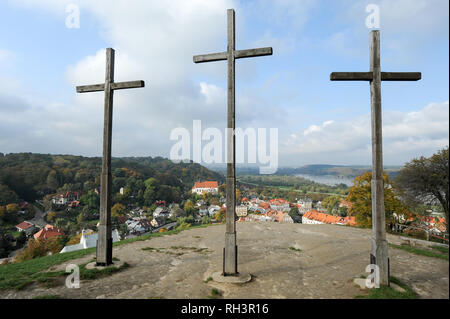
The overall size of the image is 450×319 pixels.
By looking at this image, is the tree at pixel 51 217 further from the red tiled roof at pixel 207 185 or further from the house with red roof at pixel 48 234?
the red tiled roof at pixel 207 185

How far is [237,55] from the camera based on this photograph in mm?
5047

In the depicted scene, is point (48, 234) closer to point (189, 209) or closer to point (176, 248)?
point (189, 209)

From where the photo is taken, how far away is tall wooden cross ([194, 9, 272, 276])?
4.71 m

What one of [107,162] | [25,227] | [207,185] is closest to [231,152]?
[107,162]

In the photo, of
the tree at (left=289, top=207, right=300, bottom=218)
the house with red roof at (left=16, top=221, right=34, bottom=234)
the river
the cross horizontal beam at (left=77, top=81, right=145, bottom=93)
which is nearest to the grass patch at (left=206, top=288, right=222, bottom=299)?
the cross horizontal beam at (left=77, top=81, right=145, bottom=93)

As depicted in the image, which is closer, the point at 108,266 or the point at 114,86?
the point at 108,266

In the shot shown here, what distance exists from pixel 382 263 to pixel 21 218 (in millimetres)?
55682

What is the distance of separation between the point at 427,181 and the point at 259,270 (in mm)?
12368

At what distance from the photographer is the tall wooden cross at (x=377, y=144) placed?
4180 millimetres

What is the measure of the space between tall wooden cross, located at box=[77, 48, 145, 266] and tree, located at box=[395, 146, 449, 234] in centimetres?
1511

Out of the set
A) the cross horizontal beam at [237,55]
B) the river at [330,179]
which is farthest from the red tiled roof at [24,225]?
the river at [330,179]

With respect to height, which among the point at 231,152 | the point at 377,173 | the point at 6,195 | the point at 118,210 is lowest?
the point at 118,210

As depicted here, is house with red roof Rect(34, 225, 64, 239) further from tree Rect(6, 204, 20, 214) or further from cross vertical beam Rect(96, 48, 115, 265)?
cross vertical beam Rect(96, 48, 115, 265)
